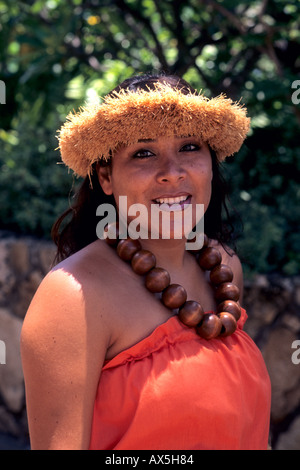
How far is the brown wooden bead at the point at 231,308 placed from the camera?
179 cm

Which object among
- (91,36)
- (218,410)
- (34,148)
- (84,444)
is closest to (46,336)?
(84,444)

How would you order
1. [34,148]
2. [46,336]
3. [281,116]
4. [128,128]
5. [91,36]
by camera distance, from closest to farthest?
[46,336]
[128,128]
[281,116]
[34,148]
[91,36]

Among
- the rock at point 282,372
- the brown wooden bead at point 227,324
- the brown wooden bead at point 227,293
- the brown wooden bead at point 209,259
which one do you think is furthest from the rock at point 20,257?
the brown wooden bead at point 227,324

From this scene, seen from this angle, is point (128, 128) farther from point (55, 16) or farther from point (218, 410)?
point (55, 16)

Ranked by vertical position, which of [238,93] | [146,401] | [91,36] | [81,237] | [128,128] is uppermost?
[91,36]

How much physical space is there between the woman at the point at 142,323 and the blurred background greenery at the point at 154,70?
155 centimetres

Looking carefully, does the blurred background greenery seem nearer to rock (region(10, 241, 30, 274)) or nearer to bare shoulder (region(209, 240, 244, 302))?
rock (region(10, 241, 30, 274))

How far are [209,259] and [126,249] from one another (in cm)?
41

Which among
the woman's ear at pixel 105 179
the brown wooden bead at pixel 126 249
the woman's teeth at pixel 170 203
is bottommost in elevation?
the brown wooden bead at pixel 126 249

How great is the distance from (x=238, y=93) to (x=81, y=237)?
259 centimetres

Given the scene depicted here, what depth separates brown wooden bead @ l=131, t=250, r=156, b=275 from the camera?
1689mm

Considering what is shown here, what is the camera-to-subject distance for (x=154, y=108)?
4.94ft

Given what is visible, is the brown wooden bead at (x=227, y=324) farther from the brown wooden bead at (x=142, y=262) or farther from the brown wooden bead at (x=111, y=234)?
the brown wooden bead at (x=111, y=234)

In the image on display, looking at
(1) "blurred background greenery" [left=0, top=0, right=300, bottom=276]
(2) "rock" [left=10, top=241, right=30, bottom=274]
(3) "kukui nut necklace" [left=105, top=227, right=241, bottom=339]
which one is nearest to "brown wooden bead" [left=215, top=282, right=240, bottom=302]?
(3) "kukui nut necklace" [left=105, top=227, right=241, bottom=339]
